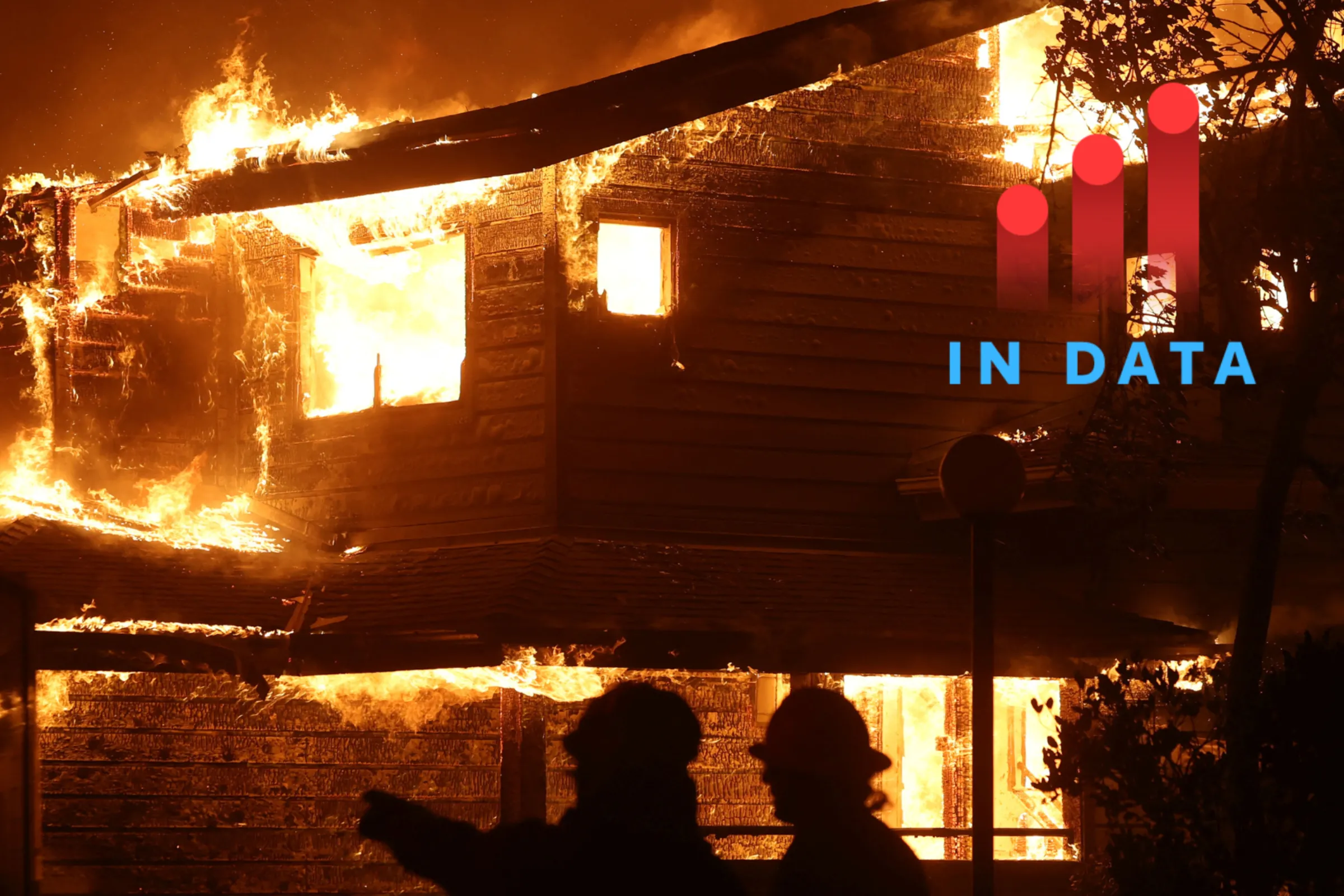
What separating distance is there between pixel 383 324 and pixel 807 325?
13.2ft

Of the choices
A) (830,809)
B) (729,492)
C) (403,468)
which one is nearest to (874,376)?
(729,492)

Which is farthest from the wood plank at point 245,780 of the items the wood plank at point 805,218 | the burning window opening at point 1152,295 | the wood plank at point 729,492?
the burning window opening at point 1152,295

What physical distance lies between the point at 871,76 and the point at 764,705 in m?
6.07

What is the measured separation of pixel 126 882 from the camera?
12523mm

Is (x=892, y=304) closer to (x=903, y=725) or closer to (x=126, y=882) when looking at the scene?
(x=903, y=725)

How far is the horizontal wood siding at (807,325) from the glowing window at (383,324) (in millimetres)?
1555

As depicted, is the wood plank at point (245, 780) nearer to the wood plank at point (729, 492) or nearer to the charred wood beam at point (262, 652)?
the charred wood beam at point (262, 652)

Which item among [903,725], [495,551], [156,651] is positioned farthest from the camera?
[903,725]

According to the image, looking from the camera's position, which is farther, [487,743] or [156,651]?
[487,743]

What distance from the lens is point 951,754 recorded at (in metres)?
14.5

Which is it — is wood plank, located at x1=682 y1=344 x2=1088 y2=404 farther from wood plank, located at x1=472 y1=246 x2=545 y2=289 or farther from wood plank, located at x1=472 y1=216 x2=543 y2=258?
wood plank, located at x1=472 y1=216 x2=543 y2=258

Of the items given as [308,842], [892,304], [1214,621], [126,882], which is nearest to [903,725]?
[1214,621]

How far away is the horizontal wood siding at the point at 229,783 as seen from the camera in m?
12.5

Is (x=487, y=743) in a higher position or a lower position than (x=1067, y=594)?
lower
